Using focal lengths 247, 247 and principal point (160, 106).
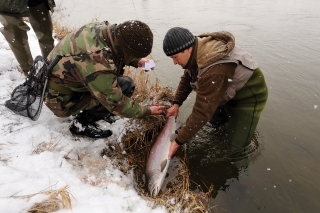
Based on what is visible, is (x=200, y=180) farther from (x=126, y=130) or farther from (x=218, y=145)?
(x=126, y=130)

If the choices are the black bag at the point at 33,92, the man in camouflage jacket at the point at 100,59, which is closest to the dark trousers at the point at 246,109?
the man in camouflage jacket at the point at 100,59

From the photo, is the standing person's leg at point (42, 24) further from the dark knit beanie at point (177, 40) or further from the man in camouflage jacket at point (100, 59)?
the dark knit beanie at point (177, 40)

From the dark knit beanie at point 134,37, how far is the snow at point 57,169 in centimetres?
131

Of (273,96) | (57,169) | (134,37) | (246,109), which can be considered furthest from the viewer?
(273,96)

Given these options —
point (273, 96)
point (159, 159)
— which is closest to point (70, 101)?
point (159, 159)

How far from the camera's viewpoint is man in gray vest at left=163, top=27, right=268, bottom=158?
2529mm

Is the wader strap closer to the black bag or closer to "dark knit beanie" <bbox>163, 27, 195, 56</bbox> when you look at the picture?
the black bag

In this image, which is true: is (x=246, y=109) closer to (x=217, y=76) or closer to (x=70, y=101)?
(x=217, y=76)

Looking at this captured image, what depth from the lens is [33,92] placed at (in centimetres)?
284

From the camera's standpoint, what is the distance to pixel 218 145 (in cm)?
373

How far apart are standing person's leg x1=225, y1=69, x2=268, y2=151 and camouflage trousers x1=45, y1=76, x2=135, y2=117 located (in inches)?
55.0

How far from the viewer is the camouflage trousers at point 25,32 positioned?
3.39m

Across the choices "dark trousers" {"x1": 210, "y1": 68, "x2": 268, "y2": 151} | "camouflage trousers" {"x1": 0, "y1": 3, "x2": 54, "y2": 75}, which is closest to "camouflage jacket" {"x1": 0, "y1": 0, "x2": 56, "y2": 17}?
"camouflage trousers" {"x1": 0, "y1": 3, "x2": 54, "y2": 75}

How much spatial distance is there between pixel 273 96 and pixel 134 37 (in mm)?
3639
